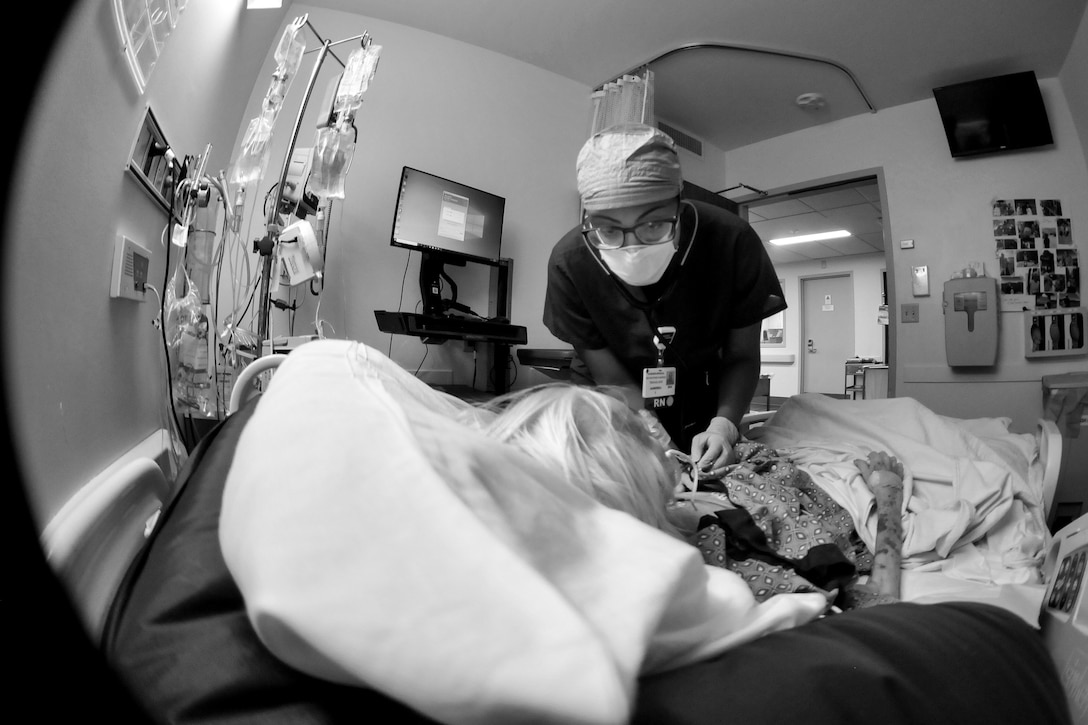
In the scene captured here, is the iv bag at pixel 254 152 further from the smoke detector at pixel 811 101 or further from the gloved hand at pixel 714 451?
the smoke detector at pixel 811 101

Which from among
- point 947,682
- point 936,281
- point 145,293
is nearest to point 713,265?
point 947,682

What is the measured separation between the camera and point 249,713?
9.7 inches

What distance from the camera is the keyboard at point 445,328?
6.04ft

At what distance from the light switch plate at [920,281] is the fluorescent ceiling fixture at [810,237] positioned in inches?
122

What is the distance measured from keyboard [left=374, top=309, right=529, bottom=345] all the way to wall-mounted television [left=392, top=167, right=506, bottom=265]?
42 centimetres

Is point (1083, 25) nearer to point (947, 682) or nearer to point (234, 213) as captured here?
point (947, 682)

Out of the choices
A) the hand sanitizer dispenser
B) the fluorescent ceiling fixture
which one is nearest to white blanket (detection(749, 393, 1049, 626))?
the hand sanitizer dispenser

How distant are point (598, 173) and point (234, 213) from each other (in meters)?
0.96

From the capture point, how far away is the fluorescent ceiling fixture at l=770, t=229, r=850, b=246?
5984 millimetres

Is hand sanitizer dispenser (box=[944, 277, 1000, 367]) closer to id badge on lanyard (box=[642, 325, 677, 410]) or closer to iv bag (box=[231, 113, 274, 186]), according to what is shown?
id badge on lanyard (box=[642, 325, 677, 410])

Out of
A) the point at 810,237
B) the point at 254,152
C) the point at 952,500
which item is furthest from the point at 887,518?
the point at 810,237

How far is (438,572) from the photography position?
21cm

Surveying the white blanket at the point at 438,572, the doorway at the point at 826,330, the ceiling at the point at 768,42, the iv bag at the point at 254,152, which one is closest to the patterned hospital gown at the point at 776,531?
the white blanket at the point at 438,572

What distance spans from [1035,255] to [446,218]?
3580mm
